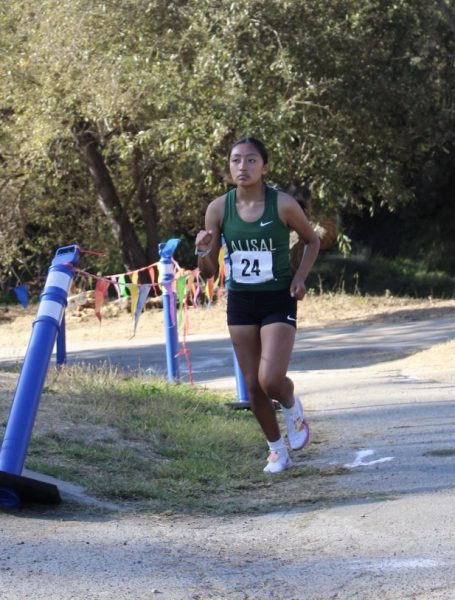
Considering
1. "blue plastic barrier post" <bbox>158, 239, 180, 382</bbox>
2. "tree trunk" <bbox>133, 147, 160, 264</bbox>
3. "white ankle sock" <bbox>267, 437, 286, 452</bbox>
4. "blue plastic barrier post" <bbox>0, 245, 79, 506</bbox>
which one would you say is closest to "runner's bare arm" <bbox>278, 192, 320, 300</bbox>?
"white ankle sock" <bbox>267, 437, 286, 452</bbox>

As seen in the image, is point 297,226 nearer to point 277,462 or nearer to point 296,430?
point 296,430

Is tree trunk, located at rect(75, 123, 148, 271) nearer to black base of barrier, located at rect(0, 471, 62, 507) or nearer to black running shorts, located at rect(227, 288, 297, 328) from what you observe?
black running shorts, located at rect(227, 288, 297, 328)

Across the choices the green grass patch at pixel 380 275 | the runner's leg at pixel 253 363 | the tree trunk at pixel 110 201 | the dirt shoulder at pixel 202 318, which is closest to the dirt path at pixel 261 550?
the runner's leg at pixel 253 363

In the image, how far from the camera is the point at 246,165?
6215mm

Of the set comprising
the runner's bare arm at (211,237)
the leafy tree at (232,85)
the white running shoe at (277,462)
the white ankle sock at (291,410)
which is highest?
the leafy tree at (232,85)

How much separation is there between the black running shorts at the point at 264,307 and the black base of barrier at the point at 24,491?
5.55 ft

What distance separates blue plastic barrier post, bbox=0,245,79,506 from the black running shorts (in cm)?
103

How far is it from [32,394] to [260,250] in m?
1.57

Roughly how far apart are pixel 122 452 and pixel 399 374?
5.67m

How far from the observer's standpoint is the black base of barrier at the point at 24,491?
4.85 meters

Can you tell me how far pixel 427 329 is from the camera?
16844mm

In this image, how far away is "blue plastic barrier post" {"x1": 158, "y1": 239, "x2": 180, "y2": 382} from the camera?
11.0 meters

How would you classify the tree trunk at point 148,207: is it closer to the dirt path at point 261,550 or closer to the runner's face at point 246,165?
the runner's face at point 246,165

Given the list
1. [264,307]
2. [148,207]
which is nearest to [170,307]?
[264,307]
